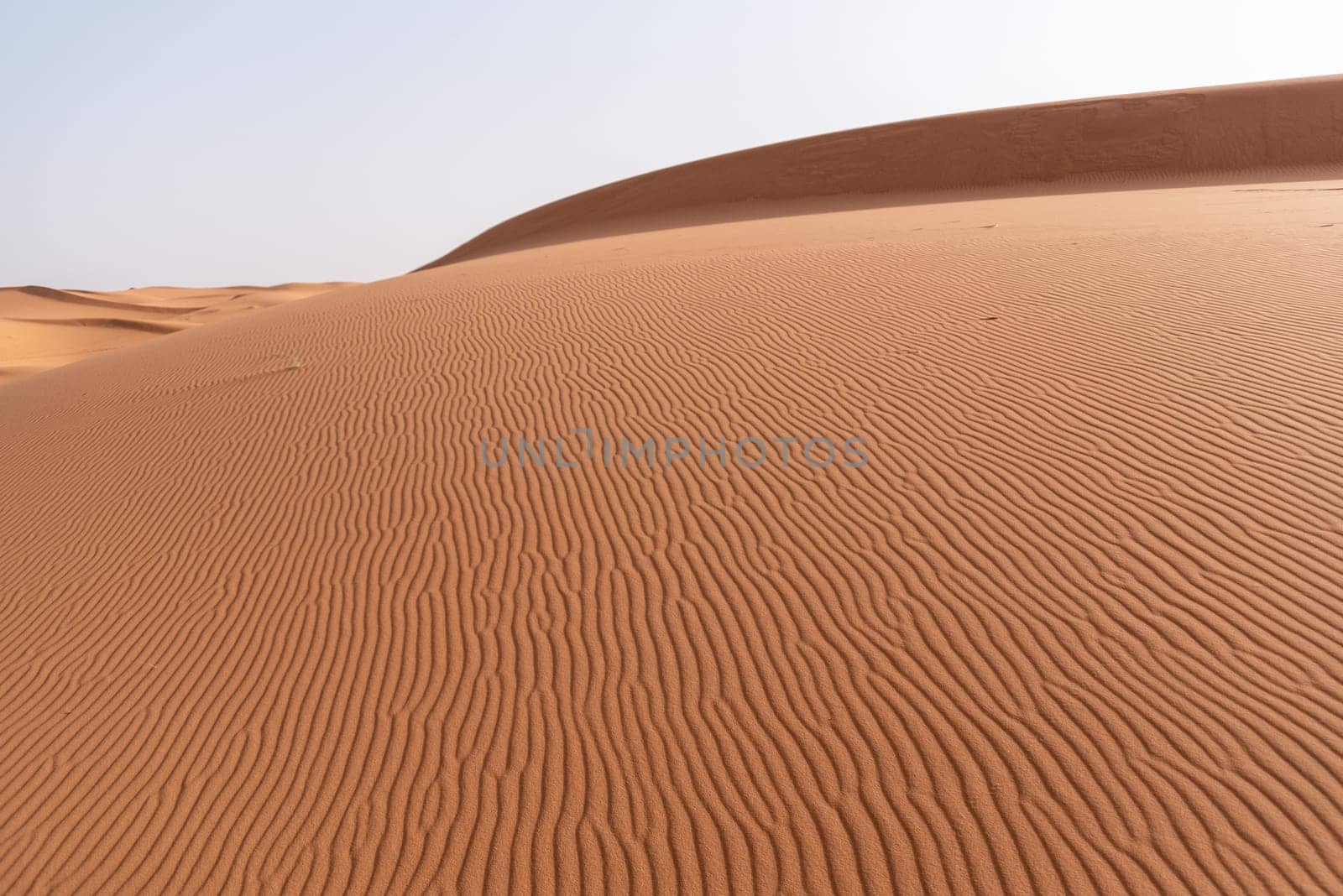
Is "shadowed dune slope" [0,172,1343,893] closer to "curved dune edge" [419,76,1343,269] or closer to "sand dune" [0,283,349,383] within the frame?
"sand dune" [0,283,349,383]

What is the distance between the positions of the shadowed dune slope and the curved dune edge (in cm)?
1979

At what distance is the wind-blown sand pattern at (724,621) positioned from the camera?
161 inches

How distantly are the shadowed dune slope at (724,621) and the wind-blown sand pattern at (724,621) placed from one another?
25 mm

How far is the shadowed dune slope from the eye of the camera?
4102 millimetres

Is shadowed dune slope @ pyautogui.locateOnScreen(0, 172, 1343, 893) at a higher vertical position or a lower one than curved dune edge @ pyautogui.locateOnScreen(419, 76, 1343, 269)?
lower

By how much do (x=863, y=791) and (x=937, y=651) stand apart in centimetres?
105

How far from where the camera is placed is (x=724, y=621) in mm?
5426

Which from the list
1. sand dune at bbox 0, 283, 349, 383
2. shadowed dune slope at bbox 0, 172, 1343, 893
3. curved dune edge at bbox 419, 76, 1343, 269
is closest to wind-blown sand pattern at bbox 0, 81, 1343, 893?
shadowed dune slope at bbox 0, 172, 1343, 893

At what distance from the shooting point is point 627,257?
663 inches

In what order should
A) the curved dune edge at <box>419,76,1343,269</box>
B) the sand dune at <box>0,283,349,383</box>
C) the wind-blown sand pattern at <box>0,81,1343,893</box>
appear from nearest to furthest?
the wind-blown sand pattern at <box>0,81,1343,893</box> → the curved dune edge at <box>419,76,1343,269</box> → the sand dune at <box>0,283,349,383</box>

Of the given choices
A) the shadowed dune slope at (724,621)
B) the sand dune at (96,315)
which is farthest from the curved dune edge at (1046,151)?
the shadowed dune slope at (724,621)

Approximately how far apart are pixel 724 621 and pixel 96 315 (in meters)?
40.2

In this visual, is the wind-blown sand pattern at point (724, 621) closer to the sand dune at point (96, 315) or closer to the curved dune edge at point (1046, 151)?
the sand dune at point (96, 315)

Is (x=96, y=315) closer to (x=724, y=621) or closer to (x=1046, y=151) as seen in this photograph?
(x=1046, y=151)
